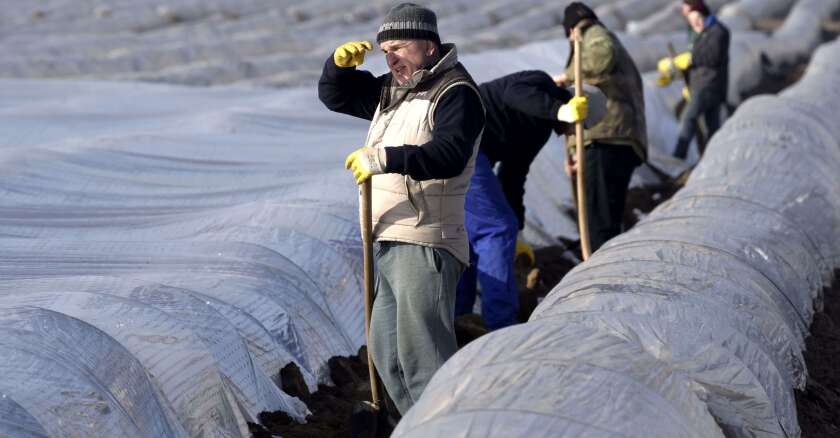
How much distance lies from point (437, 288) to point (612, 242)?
4.98 feet

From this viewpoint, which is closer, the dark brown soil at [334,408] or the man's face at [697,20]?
the dark brown soil at [334,408]

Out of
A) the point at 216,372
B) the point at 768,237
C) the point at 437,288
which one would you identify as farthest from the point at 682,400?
the point at 768,237

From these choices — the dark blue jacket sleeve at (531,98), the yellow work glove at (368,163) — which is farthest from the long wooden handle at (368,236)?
the dark blue jacket sleeve at (531,98)

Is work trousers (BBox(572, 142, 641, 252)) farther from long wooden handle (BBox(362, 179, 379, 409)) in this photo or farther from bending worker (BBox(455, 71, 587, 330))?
long wooden handle (BBox(362, 179, 379, 409))

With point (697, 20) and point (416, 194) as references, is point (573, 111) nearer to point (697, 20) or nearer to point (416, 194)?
point (416, 194)

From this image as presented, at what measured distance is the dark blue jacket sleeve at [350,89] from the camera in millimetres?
3781

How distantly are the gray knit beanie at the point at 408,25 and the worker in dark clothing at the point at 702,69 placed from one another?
5.77 metres

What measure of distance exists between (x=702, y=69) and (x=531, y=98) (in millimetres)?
4805

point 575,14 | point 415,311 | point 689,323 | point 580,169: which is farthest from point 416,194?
point 575,14

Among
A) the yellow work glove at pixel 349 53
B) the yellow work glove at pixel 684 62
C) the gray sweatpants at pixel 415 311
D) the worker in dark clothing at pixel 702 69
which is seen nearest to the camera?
the gray sweatpants at pixel 415 311

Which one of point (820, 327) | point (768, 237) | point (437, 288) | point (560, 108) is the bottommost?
point (820, 327)

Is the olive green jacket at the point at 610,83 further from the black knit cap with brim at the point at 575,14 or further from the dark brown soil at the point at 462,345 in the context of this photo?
the dark brown soil at the point at 462,345

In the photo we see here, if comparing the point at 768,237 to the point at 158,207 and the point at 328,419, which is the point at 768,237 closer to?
the point at 328,419

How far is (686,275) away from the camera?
4.14 meters
